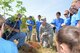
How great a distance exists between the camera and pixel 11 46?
3828 millimetres

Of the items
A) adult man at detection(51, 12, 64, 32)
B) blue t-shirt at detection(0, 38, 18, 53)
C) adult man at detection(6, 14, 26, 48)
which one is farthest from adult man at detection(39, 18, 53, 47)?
blue t-shirt at detection(0, 38, 18, 53)

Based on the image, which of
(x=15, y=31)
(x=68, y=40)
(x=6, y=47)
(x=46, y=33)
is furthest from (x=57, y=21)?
(x=68, y=40)

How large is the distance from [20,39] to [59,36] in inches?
351

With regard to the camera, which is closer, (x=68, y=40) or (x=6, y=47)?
(x=68, y=40)

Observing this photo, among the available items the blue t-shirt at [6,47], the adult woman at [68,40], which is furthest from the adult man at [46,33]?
the adult woman at [68,40]

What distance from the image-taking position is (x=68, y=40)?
3.04 metres

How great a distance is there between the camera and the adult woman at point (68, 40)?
3.03 m

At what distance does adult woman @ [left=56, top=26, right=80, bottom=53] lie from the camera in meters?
3.03

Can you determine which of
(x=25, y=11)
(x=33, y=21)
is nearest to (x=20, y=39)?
(x=25, y=11)

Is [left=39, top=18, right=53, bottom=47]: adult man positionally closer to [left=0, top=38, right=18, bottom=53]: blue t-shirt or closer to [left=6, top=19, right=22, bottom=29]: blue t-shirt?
[left=6, top=19, right=22, bottom=29]: blue t-shirt

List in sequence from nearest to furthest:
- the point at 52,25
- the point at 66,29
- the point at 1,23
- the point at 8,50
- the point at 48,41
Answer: the point at 66,29
the point at 8,50
the point at 1,23
the point at 52,25
the point at 48,41

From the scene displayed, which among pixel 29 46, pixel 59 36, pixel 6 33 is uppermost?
pixel 59 36

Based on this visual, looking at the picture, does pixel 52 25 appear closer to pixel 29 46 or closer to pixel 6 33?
pixel 29 46

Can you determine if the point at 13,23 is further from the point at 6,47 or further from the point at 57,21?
the point at 6,47
